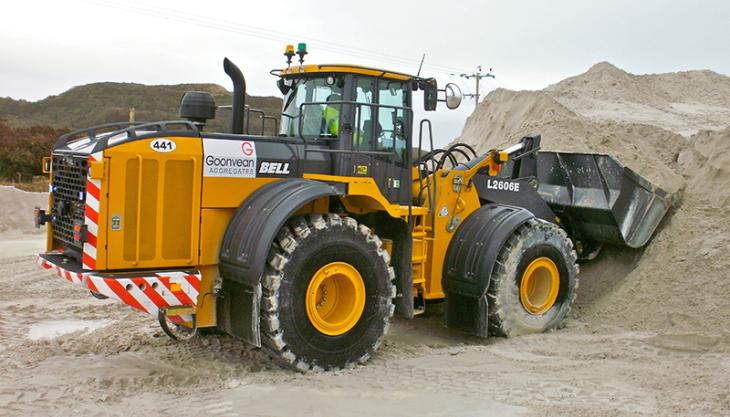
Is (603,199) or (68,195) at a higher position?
(603,199)

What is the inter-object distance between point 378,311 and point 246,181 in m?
1.51

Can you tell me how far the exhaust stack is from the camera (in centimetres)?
624

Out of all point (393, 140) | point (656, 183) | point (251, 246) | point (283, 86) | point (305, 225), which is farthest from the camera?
point (656, 183)

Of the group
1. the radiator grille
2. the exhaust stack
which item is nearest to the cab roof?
the exhaust stack

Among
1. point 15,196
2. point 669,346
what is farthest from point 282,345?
point 15,196

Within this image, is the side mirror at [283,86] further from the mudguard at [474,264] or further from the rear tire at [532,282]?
the rear tire at [532,282]

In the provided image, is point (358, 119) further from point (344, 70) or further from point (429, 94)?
point (429, 94)

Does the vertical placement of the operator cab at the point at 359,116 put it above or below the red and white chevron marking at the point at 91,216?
above

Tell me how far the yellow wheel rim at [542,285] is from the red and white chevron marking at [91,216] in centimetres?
418

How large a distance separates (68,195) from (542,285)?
183 inches

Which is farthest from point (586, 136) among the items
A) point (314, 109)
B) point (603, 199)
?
point (314, 109)

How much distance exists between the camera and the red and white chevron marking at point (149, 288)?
5.14 meters

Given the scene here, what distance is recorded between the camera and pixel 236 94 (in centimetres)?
647

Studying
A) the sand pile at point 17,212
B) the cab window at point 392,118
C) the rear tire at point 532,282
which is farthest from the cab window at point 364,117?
the sand pile at point 17,212
